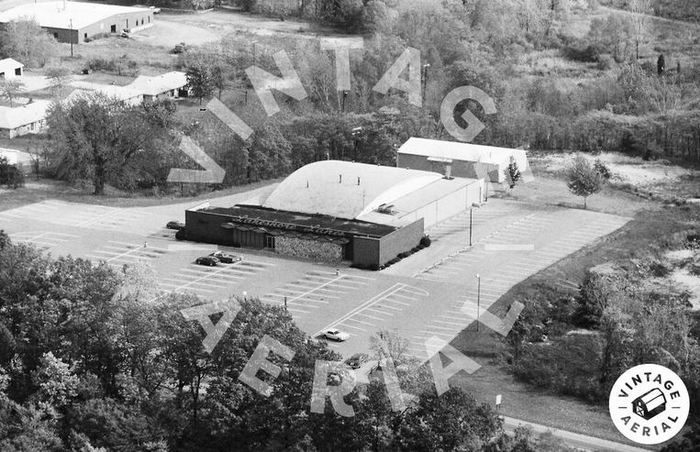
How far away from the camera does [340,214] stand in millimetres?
54000

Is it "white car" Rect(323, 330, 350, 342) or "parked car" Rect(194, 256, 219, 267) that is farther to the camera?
"parked car" Rect(194, 256, 219, 267)

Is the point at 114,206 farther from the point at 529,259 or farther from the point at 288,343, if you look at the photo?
the point at 288,343

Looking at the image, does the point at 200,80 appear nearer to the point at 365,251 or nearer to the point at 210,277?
the point at 365,251

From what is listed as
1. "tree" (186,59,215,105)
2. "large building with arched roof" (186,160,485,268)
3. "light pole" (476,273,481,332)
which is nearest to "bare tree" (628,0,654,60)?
"tree" (186,59,215,105)

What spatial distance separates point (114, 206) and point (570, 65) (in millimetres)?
34150

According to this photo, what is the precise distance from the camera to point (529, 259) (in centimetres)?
5247

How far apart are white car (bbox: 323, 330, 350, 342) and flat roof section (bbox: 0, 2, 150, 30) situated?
45.9 meters

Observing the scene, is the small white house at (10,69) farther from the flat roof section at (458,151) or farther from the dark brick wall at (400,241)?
the dark brick wall at (400,241)

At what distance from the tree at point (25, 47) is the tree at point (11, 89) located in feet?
19.2

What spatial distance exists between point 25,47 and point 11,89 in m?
7.35

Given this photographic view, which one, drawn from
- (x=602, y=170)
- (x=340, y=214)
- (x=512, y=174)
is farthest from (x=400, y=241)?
(x=602, y=170)

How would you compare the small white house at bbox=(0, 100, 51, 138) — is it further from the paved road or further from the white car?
the paved road

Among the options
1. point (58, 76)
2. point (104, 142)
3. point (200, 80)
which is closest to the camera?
point (104, 142)

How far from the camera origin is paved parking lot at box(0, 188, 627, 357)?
46750 mm
